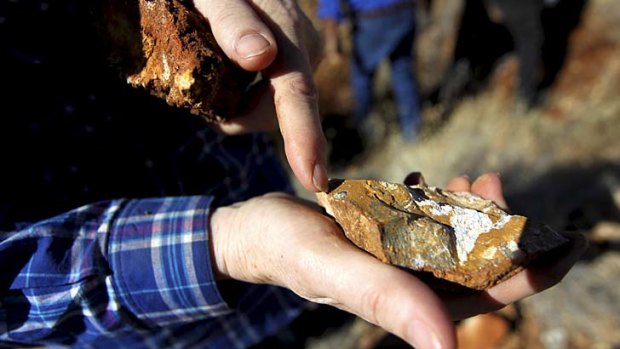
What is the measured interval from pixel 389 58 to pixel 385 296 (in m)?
3.17

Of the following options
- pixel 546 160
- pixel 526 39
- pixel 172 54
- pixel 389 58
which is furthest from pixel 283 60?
pixel 526 39

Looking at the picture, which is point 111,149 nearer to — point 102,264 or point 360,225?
point 102,264

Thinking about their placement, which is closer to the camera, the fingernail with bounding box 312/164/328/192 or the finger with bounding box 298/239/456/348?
the finger with bounding box 298/239/456/348

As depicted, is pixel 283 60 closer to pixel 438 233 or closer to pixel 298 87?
pixel 298 87

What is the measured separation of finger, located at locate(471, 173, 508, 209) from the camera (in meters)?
1.60

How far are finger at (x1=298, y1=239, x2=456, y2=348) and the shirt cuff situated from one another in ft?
1.30

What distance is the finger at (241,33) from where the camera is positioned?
56.9 inches

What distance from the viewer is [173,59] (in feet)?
4.99

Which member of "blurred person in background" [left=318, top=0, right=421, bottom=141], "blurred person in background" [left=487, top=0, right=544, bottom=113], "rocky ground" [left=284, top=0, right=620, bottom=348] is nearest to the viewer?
"rocky ground" [left=284, top=0, right=620, bottom=348]

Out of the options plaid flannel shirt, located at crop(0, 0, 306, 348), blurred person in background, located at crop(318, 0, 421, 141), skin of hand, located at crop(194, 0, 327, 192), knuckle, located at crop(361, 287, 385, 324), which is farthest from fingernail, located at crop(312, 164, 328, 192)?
blurred person in background, located at crop(318, 0, 421, 141)

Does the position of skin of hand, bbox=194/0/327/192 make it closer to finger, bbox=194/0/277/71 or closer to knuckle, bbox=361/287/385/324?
finger, bbox=194/0/277/71

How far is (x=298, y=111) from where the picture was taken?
1.44 m

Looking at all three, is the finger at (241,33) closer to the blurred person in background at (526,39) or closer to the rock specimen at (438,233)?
the rock specimen at (438,233)

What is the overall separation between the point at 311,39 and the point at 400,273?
3.22ft
